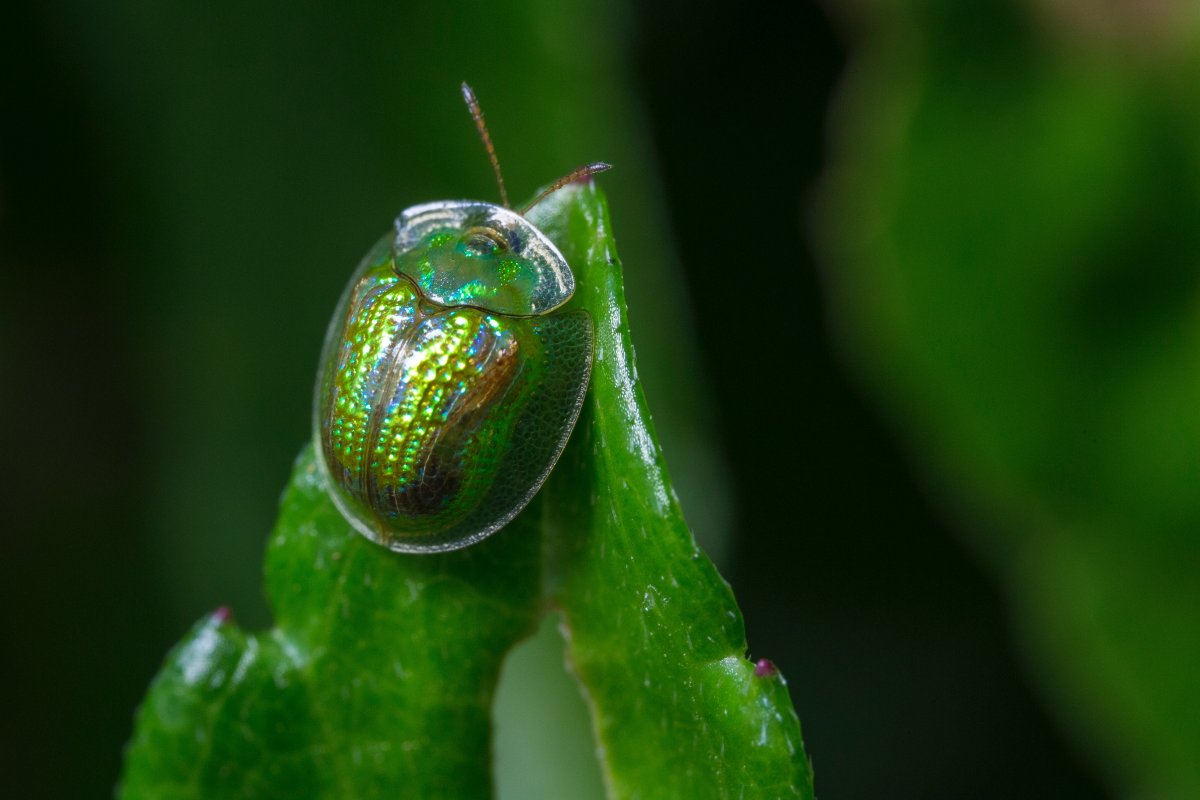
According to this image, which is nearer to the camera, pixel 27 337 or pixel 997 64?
pixel 997 64

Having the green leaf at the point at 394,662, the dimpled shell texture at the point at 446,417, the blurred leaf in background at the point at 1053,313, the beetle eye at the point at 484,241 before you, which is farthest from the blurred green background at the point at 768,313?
the green leaf at the point at 394,662

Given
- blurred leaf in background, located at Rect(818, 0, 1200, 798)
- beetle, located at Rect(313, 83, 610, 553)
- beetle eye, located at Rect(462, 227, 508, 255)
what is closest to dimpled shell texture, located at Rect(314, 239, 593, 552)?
beetle, located at Rect(313, 83, 610, 553)

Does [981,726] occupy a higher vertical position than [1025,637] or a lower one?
lower

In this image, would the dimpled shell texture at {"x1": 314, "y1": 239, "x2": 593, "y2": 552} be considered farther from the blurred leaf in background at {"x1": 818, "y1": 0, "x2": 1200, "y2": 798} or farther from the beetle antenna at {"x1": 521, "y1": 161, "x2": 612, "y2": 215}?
the blurred leaf in background at {"x1": 818, "y1": 0, "x2": 1200, "y2": 798}

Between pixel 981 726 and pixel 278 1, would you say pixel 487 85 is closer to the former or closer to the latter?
pixel 278 1

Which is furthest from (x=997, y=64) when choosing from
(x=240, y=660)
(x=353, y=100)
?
(x=240, y=660)

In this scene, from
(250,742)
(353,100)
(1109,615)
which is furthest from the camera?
(353,100)
